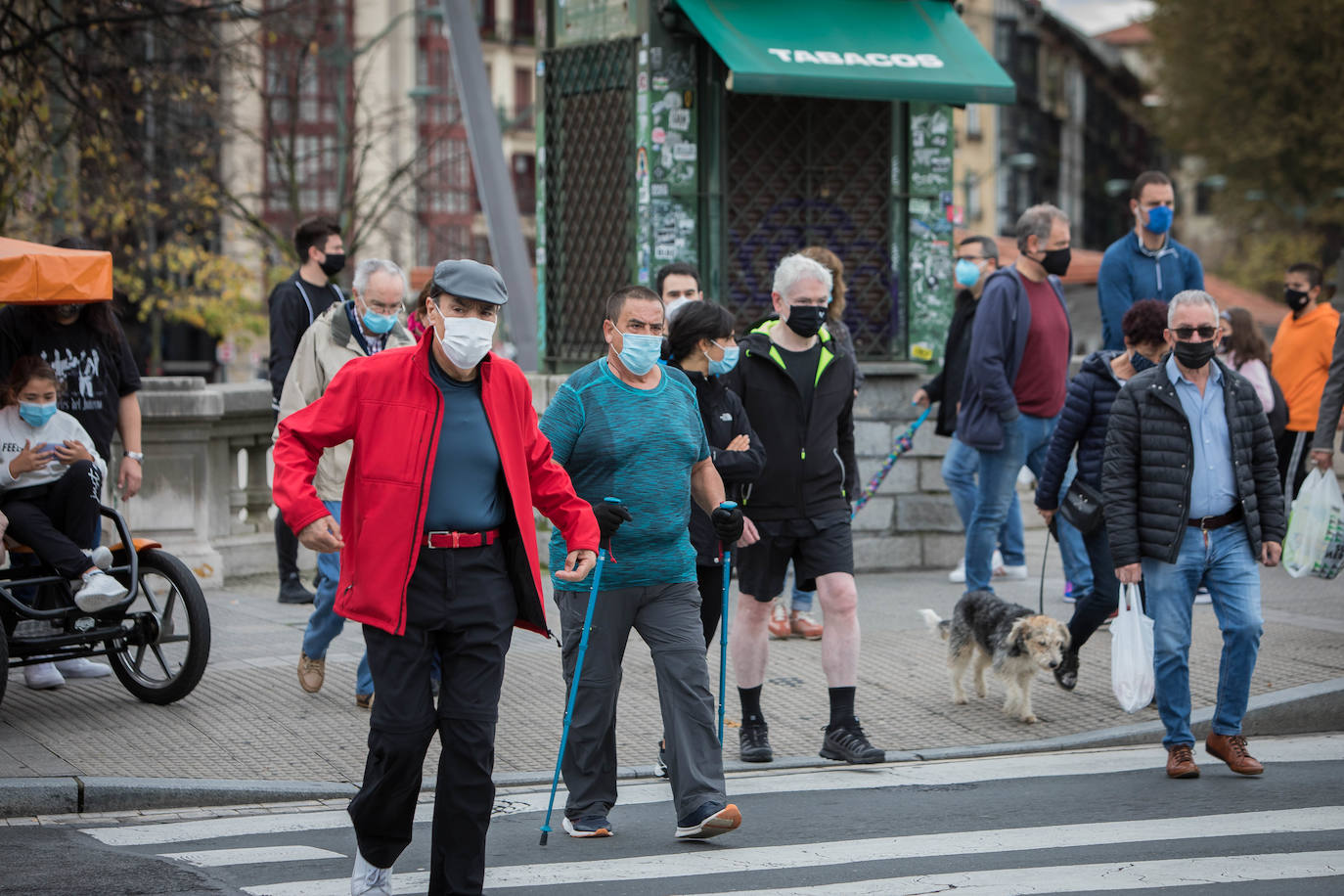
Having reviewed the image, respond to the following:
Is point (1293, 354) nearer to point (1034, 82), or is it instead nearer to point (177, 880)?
point (177, 880)

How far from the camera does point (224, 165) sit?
5347 cm

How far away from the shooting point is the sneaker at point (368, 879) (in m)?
5.11

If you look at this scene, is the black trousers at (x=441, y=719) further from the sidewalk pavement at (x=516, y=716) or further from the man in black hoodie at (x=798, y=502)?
the man in black hoodie at (x=798, y=502)

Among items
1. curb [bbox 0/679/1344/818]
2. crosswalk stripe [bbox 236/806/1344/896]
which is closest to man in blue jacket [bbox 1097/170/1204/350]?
curb [bbox 0/679/1344/818]

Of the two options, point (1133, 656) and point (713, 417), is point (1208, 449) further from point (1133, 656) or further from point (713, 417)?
point (713, 417)

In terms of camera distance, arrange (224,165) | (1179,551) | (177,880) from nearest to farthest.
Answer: (177,880) → (1179,551) → (224,165)

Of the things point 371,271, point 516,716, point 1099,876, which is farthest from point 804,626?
point 1099,876

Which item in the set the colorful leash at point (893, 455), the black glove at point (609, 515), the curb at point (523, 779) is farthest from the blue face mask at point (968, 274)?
the black glove at point (609, 515)

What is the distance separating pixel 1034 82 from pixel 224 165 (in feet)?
113

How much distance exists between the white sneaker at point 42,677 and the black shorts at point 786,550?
3.33m

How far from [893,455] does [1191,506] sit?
476 centimetres

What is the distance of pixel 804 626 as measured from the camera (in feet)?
32.5

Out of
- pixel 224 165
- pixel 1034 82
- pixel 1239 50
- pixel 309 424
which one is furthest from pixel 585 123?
pixel 1034 82

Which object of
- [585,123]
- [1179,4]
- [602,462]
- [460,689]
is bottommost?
[460,689]
